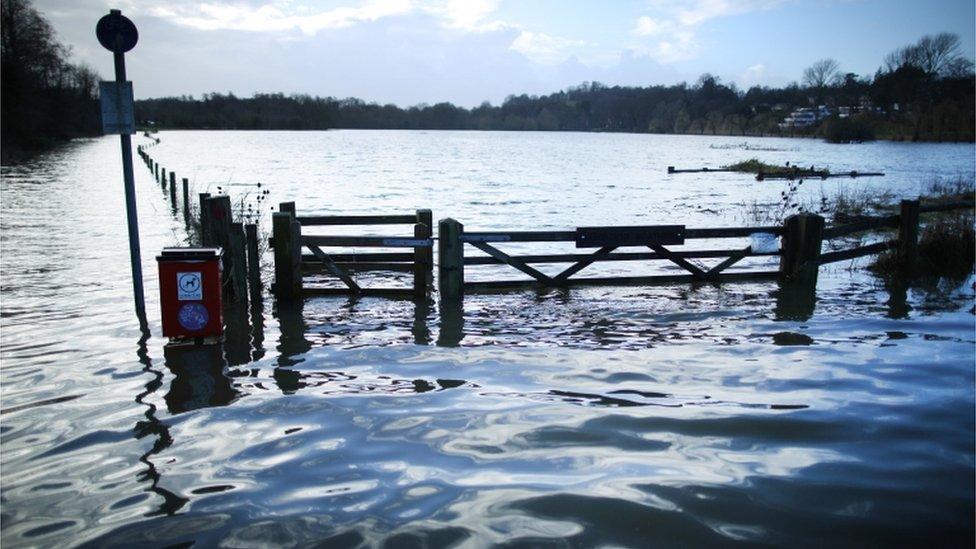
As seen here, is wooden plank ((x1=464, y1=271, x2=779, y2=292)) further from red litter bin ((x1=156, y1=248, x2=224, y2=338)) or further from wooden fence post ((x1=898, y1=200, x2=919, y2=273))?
red litter bin ((x1=156, y1=248, x2=224, y2=338))

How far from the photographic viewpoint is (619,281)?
11586 mm

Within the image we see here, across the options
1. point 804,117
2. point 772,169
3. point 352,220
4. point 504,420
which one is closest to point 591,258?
point 352,220

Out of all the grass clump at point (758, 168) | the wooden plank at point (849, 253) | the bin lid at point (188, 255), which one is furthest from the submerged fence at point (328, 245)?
the grass clump at point (758, 168)

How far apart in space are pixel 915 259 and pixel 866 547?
1000 centimetres

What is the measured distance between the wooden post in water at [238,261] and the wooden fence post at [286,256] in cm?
44

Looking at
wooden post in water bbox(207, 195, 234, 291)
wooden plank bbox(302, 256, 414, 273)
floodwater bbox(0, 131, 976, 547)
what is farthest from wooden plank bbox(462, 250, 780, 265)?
wooden post in water bbox(207, 195, 234, 291)

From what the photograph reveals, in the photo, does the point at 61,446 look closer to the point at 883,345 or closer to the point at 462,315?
the point at 462,315

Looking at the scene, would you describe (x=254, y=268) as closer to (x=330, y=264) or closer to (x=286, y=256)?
(x=286, y=256)

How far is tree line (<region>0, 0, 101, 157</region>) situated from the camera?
57.6 m

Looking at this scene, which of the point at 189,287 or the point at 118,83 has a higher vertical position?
the point at 118,83

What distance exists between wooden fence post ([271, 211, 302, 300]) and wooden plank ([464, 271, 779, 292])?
8.14 ft

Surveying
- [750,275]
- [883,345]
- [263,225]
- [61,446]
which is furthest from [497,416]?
[263,225]

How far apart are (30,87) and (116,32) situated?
65.8 meters

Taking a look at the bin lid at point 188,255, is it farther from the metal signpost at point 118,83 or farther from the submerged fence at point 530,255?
the submerged fence at point 530,255
